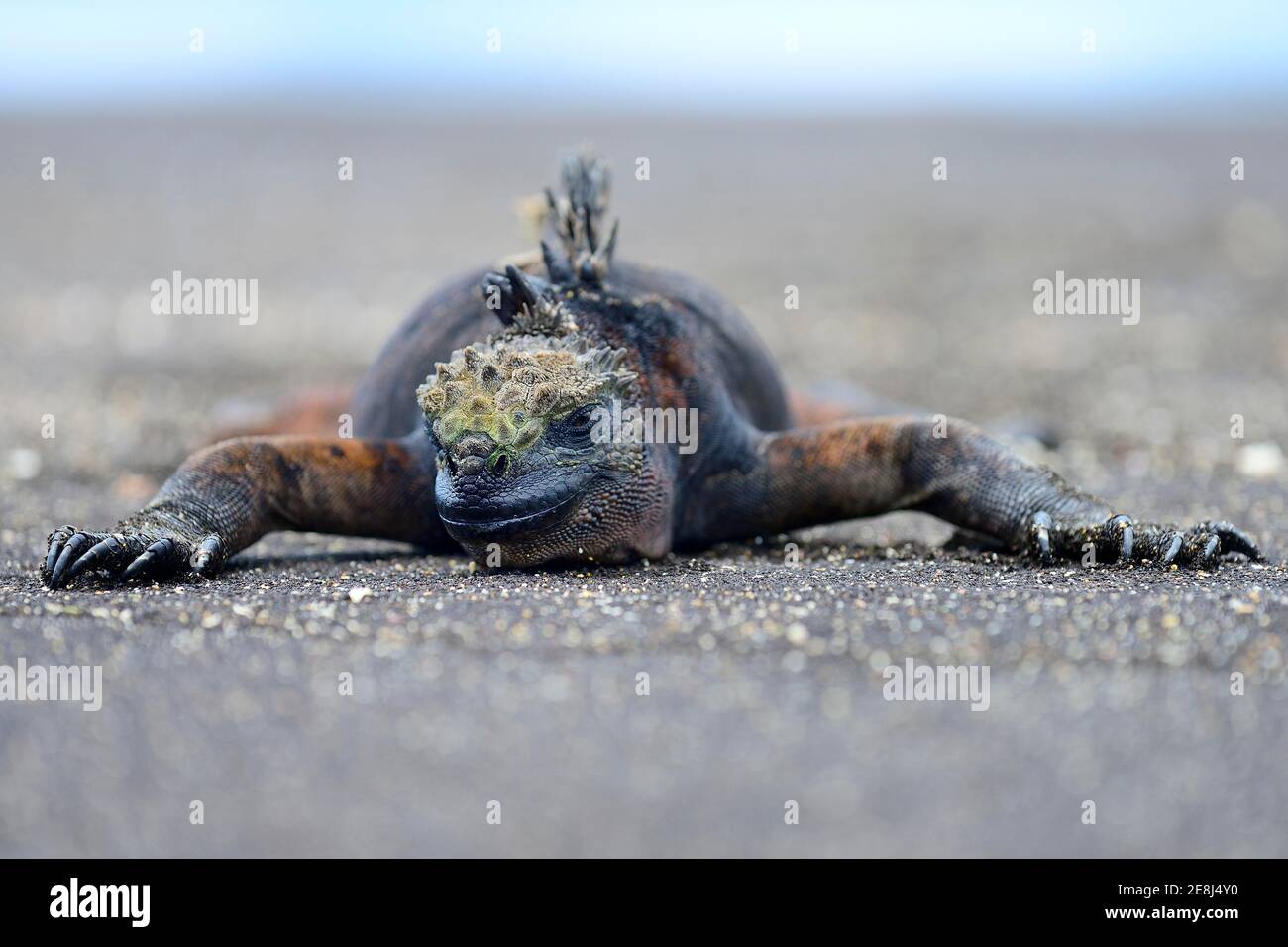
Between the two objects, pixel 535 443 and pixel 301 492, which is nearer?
pixel 535 443

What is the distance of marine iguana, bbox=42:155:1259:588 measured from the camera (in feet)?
17.8

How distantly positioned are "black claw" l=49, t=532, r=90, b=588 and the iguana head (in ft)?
4.40

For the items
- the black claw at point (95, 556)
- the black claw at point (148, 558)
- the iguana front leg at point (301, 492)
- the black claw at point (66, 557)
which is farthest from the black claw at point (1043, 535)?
the black claw at point (66, 557)

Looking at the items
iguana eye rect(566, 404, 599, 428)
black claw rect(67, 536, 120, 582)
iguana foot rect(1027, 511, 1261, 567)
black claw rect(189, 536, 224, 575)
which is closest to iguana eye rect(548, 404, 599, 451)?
iguana eye rect(566, 404, 599, 428)

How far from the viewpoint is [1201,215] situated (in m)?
19.5

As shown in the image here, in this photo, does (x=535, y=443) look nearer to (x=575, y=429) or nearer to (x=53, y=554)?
(x=575, y=429)

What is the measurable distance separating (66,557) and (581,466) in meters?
1.92

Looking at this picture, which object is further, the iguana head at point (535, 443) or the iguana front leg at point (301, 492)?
the iguana front leg at point (301, 492)

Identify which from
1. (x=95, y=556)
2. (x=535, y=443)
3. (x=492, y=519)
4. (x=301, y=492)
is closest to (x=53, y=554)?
(x=95, y=556)

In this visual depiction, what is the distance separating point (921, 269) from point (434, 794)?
49.5 ft

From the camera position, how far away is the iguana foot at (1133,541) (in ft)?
19.2

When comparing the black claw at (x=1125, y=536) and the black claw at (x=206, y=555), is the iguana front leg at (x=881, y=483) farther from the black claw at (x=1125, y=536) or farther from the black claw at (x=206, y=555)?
the black claw at (x=206, y=555)

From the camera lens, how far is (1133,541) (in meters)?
5.90

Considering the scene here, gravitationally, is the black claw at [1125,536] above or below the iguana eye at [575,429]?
below
